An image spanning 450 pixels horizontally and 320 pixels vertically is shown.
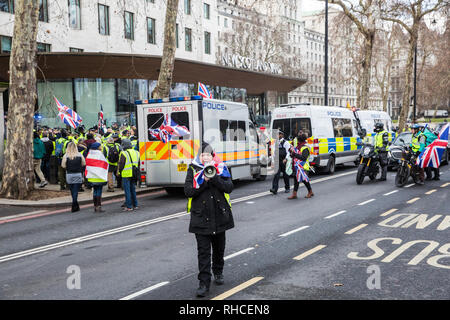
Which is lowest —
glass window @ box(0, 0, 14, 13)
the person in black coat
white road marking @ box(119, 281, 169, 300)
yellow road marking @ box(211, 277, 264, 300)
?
white road marking @ box(119, 281, 169, 300)

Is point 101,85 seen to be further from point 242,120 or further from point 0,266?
point 0,266

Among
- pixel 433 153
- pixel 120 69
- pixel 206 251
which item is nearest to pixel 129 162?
pixel 206 251

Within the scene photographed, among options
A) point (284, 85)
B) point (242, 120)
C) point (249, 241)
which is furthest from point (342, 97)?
point (249, 241)

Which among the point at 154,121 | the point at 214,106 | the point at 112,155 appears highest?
the point at 214,106

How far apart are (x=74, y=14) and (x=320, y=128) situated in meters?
18.1

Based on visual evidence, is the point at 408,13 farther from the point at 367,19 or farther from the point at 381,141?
the point at 381,141

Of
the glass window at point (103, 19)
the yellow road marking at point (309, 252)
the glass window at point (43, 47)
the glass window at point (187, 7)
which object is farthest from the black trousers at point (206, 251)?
the glass window at point (187, 7)

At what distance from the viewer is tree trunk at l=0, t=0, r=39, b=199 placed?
13.4 metres

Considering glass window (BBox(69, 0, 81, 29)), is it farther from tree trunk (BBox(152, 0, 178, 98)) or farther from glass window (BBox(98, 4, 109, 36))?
tree trunk (BBox(152, 0, 178, 98))

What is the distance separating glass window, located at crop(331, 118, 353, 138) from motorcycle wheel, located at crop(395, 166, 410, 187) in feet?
15.7

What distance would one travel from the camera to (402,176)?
14320mm

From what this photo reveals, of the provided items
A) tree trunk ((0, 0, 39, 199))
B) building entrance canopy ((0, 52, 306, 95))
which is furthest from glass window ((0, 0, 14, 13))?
tree trunk ((0, 0, 39, 199))

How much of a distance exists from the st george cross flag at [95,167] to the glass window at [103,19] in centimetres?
2048

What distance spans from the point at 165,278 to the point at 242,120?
10296mm
